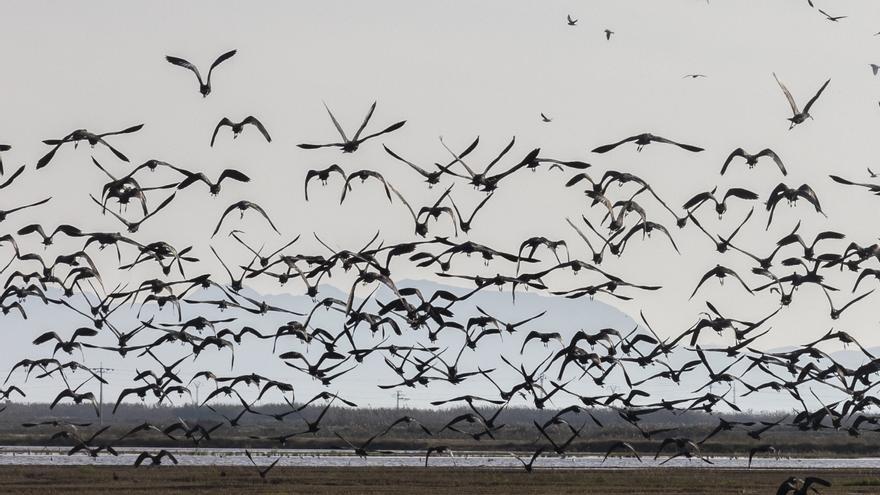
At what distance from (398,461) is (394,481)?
26018 millimetres

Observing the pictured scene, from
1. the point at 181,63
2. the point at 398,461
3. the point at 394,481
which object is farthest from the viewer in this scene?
the point at 398,461

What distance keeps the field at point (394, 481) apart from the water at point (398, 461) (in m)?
6.76

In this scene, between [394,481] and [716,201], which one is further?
[394,481]

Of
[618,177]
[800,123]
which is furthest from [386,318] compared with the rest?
[800,123]

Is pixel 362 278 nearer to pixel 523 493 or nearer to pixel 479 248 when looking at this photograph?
pixel 479 248

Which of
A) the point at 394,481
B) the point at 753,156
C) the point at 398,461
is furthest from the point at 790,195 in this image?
the point at 398,461

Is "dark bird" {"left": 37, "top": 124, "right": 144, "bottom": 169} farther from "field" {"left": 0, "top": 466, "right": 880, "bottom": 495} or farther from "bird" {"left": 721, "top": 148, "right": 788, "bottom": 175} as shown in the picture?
"field" {"left": 0, "top": 466, "right": 880, "bottom": 495}

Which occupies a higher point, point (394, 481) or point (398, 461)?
point (398, 461)

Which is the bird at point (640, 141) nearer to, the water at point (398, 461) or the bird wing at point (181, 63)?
the bird wing at point (181, 63)

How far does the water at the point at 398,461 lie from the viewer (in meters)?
91.6

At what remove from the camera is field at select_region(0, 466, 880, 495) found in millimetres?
66812

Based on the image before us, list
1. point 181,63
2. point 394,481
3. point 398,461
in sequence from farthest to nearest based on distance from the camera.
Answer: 1. point 398,461
2. point 394,481
3. point 181,63

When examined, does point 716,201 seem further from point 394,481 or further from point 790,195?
point 394,481

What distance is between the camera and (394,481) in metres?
74.1
